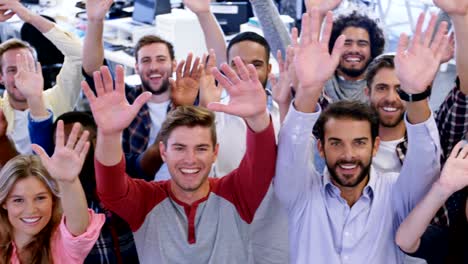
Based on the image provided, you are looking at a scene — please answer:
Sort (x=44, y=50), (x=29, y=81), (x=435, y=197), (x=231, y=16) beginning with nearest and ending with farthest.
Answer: (x=435, y=197)
(x=29, y=81)
(x=44, y=50)
(x=231, y=16)

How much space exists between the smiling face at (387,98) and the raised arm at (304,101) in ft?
1.75

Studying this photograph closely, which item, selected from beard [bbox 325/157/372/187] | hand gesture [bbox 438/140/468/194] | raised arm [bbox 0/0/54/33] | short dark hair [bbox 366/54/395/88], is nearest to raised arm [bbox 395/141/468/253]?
hand gesture [bbox 438/140/468/194]

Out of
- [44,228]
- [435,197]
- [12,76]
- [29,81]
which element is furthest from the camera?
[12,76]

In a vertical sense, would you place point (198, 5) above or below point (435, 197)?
above

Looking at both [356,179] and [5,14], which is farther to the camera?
[5,14]

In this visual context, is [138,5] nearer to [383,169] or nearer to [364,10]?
[364,10]

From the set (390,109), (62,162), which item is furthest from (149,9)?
(62,162)

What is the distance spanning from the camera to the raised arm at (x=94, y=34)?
2.54 meters

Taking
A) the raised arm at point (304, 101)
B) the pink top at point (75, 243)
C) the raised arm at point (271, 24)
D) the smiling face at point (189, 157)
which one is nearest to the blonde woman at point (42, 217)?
the pink top at point (75, 243)

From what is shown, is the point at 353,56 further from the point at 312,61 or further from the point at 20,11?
the point at 20,11

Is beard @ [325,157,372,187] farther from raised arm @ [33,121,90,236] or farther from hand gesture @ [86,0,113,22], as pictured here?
hand gesture @ [86,0,113,22]

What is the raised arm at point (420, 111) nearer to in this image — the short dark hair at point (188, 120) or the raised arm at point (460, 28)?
the raised arm at point (460, 28)

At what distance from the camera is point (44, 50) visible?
4590mm

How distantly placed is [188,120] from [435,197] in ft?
2.64
